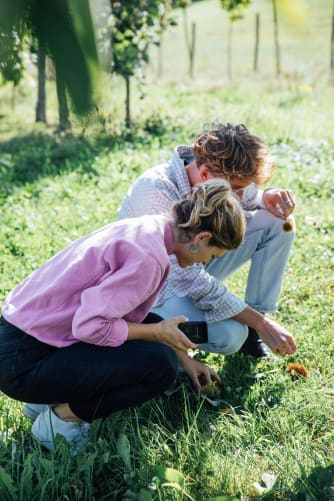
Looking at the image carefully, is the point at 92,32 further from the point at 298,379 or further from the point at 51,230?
the point at 51,230

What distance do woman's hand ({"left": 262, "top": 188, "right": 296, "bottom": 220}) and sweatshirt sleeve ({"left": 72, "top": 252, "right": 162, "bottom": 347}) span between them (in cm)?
103

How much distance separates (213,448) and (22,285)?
0.84m

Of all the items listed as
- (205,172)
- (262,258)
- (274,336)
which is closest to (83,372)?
(274,336)

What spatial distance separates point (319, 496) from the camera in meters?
1.94

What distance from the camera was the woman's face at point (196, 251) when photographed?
7.52 ft

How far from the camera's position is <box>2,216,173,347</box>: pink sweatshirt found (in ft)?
6.84

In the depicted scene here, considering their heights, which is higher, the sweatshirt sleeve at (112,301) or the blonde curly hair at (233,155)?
the blonde curly hair at (233,155)

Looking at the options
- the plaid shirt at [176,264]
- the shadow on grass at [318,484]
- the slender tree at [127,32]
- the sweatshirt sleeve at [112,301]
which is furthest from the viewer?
the plaid shirt at [176,264]

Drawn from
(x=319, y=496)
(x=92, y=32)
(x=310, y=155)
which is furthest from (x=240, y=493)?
(x=310, y=155)

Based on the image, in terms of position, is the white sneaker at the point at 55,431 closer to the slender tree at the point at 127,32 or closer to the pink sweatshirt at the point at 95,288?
the pink sweatshirt at the point at 95,288

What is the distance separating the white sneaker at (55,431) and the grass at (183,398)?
0.04m

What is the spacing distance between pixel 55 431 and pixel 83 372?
0.25m

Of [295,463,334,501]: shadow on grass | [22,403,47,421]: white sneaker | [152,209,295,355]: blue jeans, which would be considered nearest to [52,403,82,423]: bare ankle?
[22,403,47,421]: white sneaker

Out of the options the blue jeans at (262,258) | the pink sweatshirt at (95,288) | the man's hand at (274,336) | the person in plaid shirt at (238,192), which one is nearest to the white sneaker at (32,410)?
the pink sweatshirt at (95,288)
